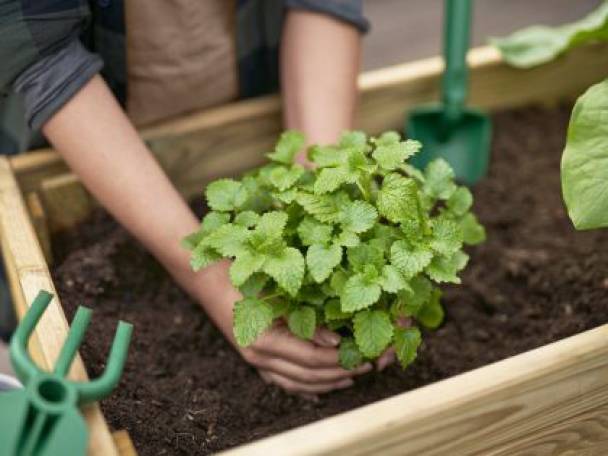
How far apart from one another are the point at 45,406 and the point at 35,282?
9.8 inches

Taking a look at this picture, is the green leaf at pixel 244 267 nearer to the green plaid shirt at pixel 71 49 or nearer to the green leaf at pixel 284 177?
the green leaf at pixel 284 177

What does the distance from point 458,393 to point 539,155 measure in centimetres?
81

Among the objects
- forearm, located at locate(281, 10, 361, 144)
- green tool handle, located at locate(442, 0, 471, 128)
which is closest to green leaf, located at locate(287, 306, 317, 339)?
forearm, located at locate(281, 10, 361, 144)

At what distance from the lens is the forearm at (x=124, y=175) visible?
1053 millimetres

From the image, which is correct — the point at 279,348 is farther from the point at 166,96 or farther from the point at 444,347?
the point at 166,96

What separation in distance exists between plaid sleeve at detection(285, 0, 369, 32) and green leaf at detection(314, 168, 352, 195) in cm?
44

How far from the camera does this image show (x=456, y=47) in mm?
1374

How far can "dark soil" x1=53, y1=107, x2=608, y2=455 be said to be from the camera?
1.00 meters

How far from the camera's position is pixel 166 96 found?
1.30 meters

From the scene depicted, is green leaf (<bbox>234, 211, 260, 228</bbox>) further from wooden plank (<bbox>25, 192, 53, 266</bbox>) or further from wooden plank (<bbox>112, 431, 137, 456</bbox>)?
wooden plank (<bbox>25, 192, 53, 266</bbox>)

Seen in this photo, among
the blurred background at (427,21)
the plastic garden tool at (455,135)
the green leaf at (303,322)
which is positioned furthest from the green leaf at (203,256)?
the blurred background at (427,21)

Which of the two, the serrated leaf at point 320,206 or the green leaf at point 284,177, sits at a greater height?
the green leaf at point 284,177

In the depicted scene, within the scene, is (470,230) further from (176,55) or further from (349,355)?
(176,55)

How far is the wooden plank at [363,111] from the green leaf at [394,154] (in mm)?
480
